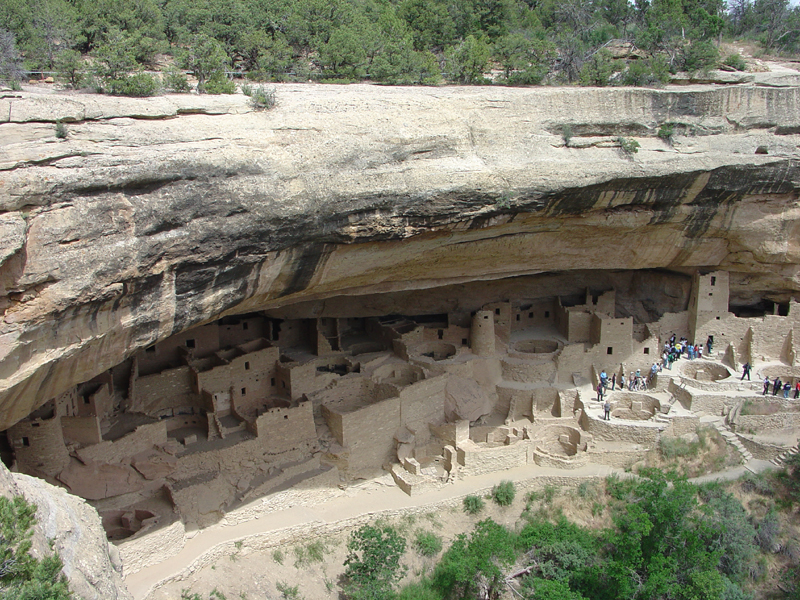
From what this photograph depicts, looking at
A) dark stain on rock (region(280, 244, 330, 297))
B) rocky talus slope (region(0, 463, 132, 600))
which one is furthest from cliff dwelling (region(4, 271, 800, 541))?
rocky talus slope (region(0, 463, 132, 600))

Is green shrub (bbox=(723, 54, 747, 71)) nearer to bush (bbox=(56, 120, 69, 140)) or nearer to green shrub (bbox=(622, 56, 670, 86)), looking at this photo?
green shrub (bbox=(622, 56, 670, 86))

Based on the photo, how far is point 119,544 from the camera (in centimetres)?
1291

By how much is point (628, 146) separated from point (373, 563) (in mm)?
10271

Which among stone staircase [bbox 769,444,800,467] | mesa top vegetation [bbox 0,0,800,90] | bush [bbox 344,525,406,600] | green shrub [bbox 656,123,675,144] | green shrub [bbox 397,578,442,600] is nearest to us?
bush [bbox 344,525,406,600]

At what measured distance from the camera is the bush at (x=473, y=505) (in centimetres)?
1653

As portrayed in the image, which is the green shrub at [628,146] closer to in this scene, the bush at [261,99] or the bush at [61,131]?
the bush at [261,99]

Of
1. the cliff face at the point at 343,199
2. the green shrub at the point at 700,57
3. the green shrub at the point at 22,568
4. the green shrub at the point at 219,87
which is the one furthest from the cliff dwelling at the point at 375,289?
the green shrub at the point at 22,568

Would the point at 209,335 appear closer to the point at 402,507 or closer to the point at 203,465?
the point at 203,465

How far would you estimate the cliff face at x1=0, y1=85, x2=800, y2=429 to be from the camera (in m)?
9.44

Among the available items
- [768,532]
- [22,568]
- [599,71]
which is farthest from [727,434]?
[22,568]

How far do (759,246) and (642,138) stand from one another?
4.99m

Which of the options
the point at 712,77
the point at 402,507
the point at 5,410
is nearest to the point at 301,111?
the point at 5,410

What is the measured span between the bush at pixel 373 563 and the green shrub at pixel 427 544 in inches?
20.2

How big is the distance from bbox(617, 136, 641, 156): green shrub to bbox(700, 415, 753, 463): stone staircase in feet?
24.5
